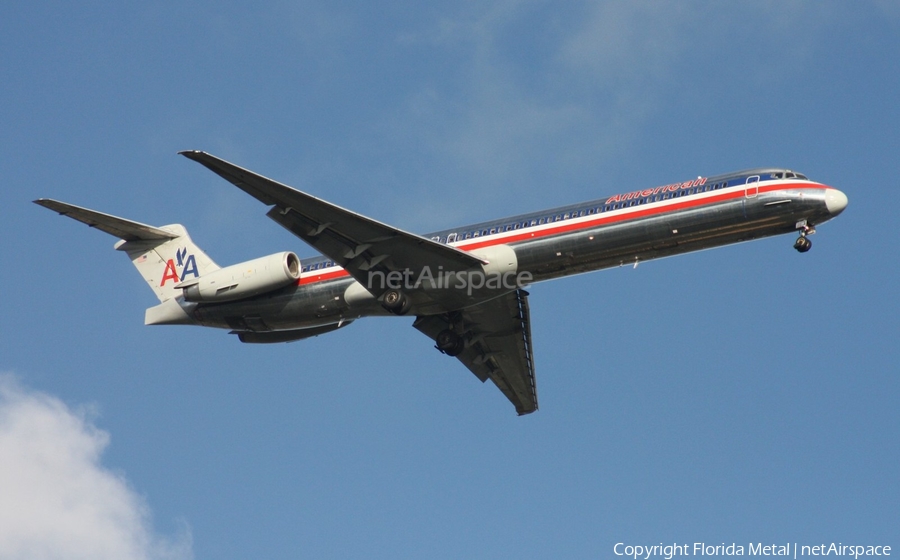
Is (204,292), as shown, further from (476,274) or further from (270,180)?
(476,274)

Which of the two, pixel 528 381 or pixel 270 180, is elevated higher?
pixel 270 180

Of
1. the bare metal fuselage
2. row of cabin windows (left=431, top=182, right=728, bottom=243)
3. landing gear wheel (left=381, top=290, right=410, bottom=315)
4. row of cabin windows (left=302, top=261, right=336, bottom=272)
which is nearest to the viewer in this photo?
the bare metal fuselage

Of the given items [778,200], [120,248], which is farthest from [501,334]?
[120,248]

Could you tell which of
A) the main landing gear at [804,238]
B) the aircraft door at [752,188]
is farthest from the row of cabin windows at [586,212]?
the main landing gear at [804,238]

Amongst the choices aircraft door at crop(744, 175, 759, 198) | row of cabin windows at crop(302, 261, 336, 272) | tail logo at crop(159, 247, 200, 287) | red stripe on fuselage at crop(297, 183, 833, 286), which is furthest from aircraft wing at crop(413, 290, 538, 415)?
aircraft door at crop(744, 175, 759, 198)

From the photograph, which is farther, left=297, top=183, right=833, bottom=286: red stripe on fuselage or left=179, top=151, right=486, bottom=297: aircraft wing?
left=179, top=151, right=486, bottom=297: aircraft wing

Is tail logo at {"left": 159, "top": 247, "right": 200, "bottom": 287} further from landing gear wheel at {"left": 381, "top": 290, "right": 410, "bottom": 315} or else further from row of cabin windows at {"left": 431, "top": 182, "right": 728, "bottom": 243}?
row of cabin windows at {"left": 431, "top": 182, "right": 728, "bottom": 243}

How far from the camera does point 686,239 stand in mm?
29297

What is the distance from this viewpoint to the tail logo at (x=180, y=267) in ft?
120

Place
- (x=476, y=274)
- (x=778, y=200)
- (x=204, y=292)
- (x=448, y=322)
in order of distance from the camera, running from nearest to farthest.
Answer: (x=778, y=200) → (x=476, y=274) → (x=204, y=292) → (x=448, y=322)

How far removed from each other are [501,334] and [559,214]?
716 cm

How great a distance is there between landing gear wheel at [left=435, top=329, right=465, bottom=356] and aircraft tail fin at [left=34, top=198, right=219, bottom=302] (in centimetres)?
815

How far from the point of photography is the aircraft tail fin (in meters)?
36.4

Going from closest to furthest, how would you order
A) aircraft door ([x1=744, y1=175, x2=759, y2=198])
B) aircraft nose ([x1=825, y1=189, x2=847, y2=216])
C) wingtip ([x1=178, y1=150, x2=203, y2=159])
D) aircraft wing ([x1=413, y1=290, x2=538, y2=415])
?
1. wingtip ([x1=178, y1=150, x2=203, y2=159])
2. aircraft nose ([x1=825, y1=189, x2=847, y2=216])
3. aircraft door ([x1=744, y1=175, x2=759, y2=198])
4. aircraft wing ([x1=413, y1=290, x2=538, y2=415])
